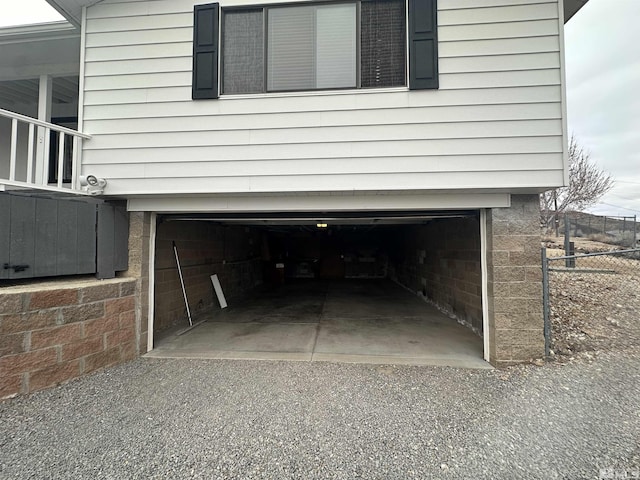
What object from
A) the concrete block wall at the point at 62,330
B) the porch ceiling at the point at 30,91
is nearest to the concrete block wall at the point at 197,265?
the concrete block wall at the point at 62,330

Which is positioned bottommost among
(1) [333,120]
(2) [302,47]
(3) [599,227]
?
(3) [599,227]

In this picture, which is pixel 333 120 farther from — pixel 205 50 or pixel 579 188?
pixel 579 188

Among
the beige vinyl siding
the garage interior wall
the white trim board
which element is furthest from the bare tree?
the white trim board

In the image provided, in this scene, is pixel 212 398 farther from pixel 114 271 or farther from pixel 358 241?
pixel 358 241

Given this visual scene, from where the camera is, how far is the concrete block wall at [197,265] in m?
4.52

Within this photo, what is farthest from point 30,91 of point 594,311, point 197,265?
point 594,311

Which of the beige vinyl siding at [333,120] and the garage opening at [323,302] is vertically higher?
the beige vinyl siding at [333,120]

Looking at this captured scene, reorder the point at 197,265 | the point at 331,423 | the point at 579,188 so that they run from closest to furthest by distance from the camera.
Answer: the point at 331,423 < the point at 197,265 < the point at 579,188

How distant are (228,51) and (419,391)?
4.16 m

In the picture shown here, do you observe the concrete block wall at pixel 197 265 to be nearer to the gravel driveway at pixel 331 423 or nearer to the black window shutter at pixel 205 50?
the gravel driveway at pixel 331 423

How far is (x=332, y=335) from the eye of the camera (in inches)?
171

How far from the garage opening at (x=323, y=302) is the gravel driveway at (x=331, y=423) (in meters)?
0.60

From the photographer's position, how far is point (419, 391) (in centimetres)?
272

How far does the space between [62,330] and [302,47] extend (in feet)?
12.7
